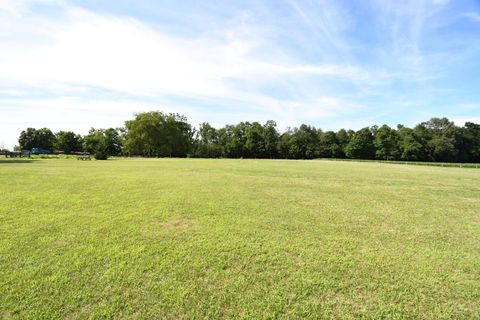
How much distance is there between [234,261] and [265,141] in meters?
76.3

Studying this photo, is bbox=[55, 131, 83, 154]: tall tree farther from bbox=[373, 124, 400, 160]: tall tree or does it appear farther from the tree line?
bbox=[373, 124, 400, 160]: tall tree

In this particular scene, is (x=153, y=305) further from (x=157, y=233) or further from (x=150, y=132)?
(x=150, y=132)

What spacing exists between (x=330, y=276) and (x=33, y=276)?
13.7 ft

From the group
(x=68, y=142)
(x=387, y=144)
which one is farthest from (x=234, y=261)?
(x=68, y=142)

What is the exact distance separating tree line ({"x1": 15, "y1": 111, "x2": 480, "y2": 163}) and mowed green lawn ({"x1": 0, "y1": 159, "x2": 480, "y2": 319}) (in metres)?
58.3

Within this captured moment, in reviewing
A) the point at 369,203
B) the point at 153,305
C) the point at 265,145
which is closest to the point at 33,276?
the point at 153,305

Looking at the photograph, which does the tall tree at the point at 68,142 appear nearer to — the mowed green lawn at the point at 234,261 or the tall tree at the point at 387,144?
the mowed green lawn at the point at 234,261

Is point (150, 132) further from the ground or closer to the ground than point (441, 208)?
further from the ground

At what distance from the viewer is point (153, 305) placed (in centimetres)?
288

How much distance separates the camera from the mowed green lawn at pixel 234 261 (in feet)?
9.49

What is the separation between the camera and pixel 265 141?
7938 cm

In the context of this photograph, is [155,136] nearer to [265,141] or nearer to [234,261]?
[265,141]

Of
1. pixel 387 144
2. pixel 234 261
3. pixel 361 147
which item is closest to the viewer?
pixel 234 261

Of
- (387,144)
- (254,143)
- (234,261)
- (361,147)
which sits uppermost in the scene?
(254,143)
